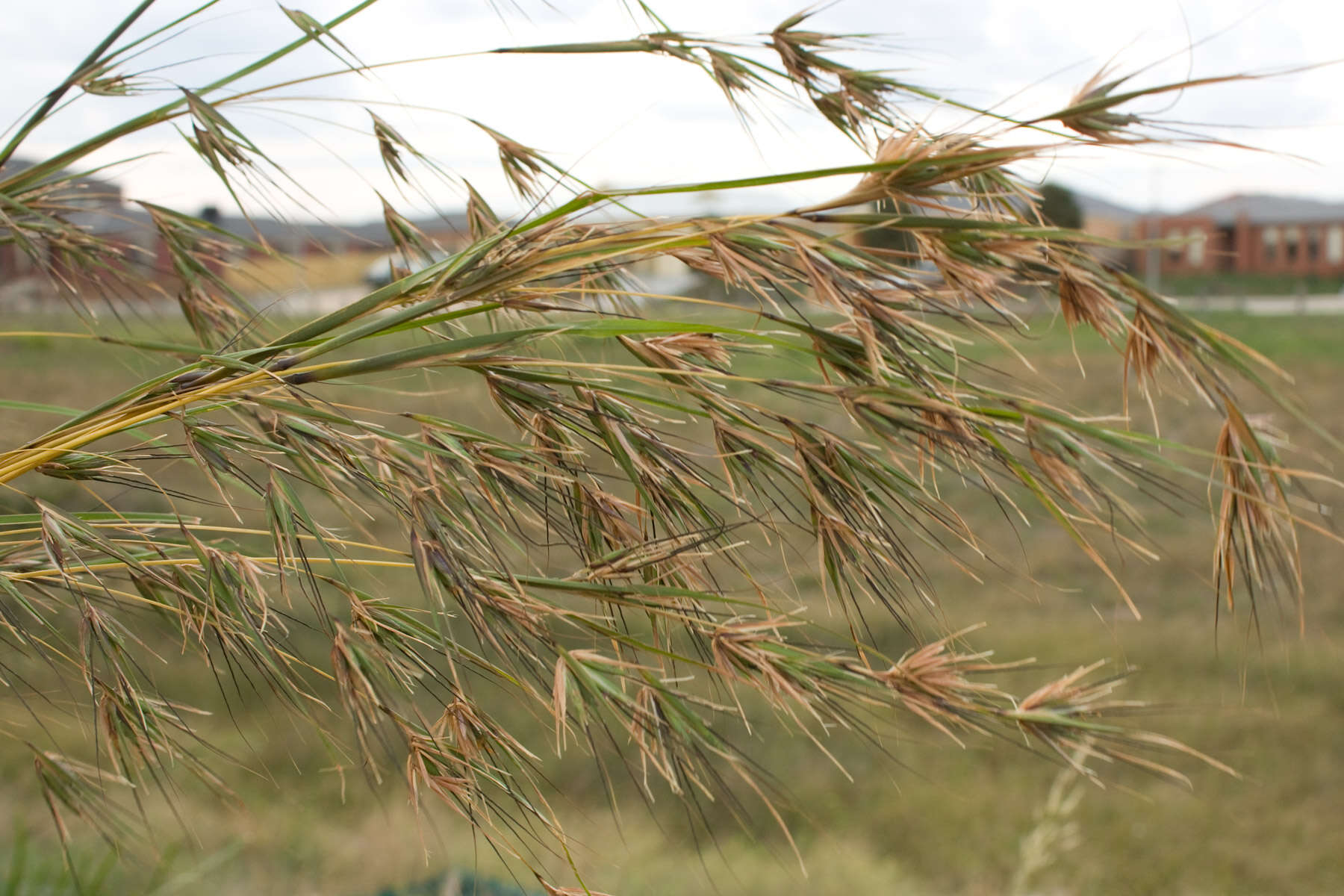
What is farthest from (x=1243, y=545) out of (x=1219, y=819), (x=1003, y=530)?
(x=1003, y=530)

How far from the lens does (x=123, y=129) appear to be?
41.5 inches

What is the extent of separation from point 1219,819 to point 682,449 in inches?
215

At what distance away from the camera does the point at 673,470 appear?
76 cm

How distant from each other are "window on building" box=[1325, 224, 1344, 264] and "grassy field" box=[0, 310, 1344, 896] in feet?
87.9

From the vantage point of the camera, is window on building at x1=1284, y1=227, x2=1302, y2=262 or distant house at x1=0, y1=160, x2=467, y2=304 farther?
window on building at x1=1284, y1=227, x2=1302, y2=262

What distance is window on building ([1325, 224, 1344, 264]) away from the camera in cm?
3064

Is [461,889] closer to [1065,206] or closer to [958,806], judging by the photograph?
[958,806]

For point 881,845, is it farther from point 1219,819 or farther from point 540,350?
point 540,350

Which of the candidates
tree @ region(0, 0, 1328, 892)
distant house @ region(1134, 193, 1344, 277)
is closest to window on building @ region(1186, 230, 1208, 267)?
tree @ region(0, 0, 1328, 892)

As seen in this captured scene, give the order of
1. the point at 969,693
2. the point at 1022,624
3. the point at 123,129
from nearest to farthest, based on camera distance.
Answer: the point at 969,693 → the point at 123,129 → the point at 1022,624

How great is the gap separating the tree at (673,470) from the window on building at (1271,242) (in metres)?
35.5

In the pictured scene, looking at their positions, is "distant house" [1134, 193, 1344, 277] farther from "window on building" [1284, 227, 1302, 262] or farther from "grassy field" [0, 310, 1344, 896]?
"grassy field" [0, 310, 1344, 896]

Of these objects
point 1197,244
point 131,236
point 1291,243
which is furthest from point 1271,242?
point 1197,244

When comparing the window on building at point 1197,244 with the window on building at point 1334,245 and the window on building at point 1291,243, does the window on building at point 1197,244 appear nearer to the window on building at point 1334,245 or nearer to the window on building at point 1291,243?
the window on building at point 1291,243
